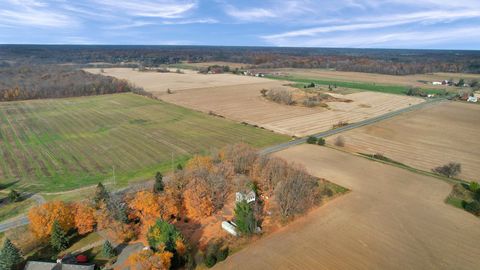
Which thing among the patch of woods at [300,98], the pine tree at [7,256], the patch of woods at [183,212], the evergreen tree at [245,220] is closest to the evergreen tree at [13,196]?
the patch of woods at [183,212]

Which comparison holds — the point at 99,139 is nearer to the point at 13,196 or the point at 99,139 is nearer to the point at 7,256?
the point at 13,196

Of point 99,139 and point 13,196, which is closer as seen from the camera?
→ point 13,196

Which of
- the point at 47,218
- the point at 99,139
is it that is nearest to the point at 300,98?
the point at 99,139

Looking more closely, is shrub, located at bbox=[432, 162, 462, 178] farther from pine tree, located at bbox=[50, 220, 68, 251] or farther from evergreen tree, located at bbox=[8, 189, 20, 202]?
evergreen tree, located at bbox=[8, 189, 20, 202]

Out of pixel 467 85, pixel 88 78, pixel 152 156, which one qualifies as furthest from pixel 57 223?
pixel 467 85

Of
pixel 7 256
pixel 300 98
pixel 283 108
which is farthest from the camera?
pixel 300 98

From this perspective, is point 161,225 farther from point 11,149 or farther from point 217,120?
point 217,120

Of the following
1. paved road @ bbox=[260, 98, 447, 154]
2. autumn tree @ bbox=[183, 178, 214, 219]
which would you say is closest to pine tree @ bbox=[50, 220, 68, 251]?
autumn tree @ bbox=[183, 178, 214, 219]
